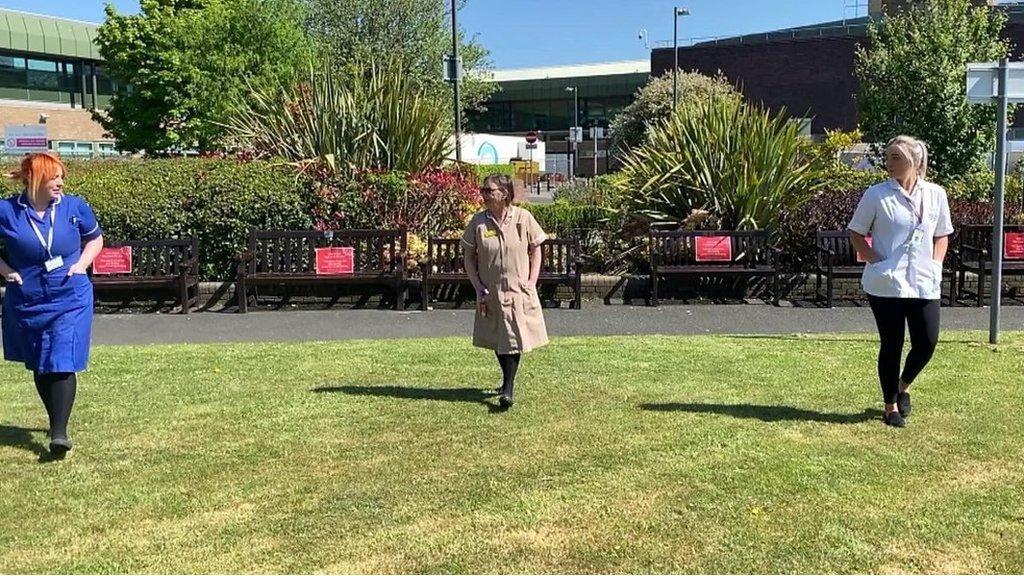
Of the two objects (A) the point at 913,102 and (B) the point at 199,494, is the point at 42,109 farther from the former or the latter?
(B) the point at 199,494

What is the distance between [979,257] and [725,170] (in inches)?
126

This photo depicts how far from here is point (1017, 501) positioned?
3969 millimetres

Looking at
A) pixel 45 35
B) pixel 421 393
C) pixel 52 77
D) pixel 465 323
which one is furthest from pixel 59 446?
pixel 52 77

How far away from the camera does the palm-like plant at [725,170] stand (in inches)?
451

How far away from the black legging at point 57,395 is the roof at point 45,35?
150 ft

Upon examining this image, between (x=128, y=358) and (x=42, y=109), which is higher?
(x=42, y=109)

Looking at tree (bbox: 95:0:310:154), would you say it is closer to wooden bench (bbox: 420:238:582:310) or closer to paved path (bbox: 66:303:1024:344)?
wooden bench (bbox: 420:238:582:310)

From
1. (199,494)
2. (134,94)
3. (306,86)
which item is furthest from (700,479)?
(134,94)

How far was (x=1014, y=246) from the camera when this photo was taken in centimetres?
1068

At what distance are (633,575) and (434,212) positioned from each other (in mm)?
8858

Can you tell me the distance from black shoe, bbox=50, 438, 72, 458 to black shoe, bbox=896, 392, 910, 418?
4722mm

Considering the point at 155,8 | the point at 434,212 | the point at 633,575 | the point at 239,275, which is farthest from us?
the point at 155,8

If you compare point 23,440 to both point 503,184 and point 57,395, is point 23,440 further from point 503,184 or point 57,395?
point 503,184

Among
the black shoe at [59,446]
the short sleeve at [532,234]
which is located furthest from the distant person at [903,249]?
the black shoe at [59,446]
